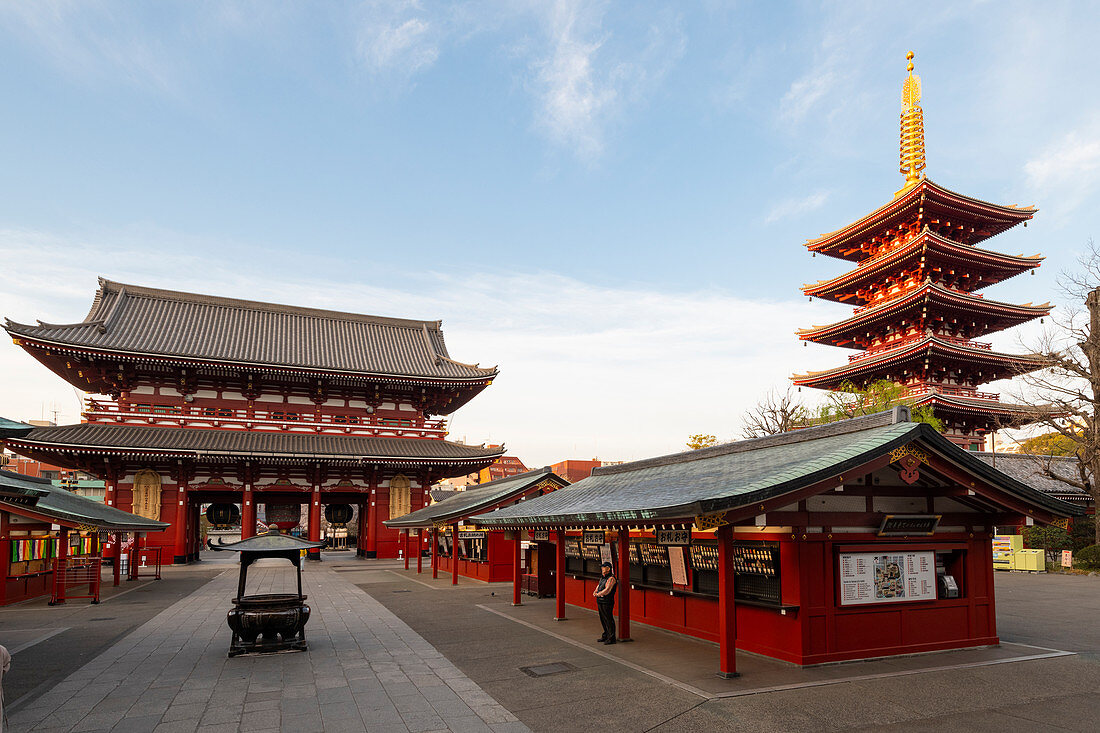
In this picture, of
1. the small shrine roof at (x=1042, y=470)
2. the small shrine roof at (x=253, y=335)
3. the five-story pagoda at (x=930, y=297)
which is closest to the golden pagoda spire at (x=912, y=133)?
the five-story pagoda at (x=930, y=297)

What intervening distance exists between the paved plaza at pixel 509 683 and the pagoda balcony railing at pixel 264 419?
2138 centimetres

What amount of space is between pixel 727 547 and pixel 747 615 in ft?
8.45

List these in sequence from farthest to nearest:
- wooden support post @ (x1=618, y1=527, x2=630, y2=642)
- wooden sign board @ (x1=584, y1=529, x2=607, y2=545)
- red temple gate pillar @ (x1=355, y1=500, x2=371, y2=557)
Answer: red temple gate pillar @ (x1=355, y1=500, x2=371, y2=557) < wooden sign board @ (x1=584, y1=529, x2=607, y2=545) < wooden support post @ (x1=618, y1=527, x2=630, y2=642)

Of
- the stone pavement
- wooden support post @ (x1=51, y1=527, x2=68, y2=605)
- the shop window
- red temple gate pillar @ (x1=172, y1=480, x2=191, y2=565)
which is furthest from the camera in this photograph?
the shop window

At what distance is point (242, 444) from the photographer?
119 ft

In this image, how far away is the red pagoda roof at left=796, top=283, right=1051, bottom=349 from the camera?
135ft

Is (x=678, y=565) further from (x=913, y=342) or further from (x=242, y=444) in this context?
(x=913, y=342)

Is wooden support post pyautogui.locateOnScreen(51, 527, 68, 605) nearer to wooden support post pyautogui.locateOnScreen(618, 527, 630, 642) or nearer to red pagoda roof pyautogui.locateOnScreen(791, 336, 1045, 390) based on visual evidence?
wooden support post pyautogui.locateOnScreen(618, 527, 630, 642)

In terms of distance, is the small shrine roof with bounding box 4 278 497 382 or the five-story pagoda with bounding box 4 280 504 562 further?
the small shrine roof with bounding box 4 278 497 382

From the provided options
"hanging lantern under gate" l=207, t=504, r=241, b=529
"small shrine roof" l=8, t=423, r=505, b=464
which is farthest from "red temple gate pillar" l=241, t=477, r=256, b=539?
"hanging lantern under gate" l=207, t=504, r=241, b=529

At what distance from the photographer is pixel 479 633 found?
15.4 metres

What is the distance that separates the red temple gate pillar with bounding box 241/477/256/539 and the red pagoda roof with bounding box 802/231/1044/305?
124 ft

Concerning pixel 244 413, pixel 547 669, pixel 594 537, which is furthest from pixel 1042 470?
pixel 244 413

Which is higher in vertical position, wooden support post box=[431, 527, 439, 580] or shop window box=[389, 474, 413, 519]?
shop window box=[389, 474, 413, 519]
